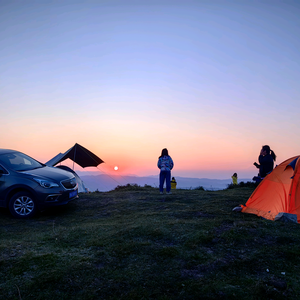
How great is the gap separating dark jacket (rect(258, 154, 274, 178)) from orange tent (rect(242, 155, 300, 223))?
4.38 feet

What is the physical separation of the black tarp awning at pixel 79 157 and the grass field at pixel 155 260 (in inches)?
432

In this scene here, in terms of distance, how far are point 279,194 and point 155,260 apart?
4.56m

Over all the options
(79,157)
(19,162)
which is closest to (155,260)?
(19,162)

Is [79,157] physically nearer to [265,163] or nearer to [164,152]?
[164,152]

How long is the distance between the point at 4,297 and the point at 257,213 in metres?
6.24

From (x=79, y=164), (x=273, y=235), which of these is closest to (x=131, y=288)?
(x=273, y=235)

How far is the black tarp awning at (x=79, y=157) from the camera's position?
57.3 feet

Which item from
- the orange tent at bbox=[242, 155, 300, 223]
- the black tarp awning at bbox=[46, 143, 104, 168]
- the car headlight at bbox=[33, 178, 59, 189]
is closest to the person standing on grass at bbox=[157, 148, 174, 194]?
the orange tent at bbox=[242, 155, 300, 223]

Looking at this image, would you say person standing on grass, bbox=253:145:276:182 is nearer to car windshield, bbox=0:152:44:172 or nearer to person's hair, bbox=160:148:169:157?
person's hair, bbox=160:148:169:157

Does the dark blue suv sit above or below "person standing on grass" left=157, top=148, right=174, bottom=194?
below

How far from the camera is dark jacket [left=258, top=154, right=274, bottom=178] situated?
29.0 ft

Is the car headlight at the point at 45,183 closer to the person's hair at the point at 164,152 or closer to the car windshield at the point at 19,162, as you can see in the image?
the car windshield at the point at 19,162

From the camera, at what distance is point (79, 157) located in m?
18.3

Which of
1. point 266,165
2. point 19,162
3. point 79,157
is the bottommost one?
point 19,162
